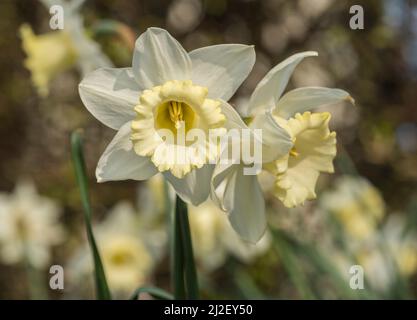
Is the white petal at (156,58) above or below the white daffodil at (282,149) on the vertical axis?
above

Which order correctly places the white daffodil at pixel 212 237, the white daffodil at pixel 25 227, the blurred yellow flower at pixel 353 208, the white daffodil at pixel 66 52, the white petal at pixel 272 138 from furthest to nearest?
the white daffodil at pixel 25 227 → the blurred yellow flower at pixel 353 208 → the white daffodil at pixel 212 237 → the white daffodil at pixel 66 52 → the white petal at pixel 272 138

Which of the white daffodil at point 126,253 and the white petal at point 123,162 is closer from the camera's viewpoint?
the white petal at point 123,162

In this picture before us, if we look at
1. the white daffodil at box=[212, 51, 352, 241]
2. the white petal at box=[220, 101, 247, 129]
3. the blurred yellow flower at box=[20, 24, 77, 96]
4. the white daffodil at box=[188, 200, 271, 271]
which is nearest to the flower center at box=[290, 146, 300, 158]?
the white daffodil at box=[212, 51, 352, 241]

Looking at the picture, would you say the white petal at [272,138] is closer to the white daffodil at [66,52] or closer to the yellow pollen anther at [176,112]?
the yellow pollen anther at [176,112]

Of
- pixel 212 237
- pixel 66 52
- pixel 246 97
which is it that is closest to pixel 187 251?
pixel 66 52

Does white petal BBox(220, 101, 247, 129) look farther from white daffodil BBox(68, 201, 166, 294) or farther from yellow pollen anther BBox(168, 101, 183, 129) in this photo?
white daffodil BBox(68, 201, 166, 294)

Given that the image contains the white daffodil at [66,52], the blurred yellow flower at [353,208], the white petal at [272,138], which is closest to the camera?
the white petal at [272,138]

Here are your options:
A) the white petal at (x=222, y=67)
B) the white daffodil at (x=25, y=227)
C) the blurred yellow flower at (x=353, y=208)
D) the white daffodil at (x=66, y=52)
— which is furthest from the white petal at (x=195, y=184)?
the white daffodil at (x=25, y=227)

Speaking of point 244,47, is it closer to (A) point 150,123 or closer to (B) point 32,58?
(A) point 150,123
